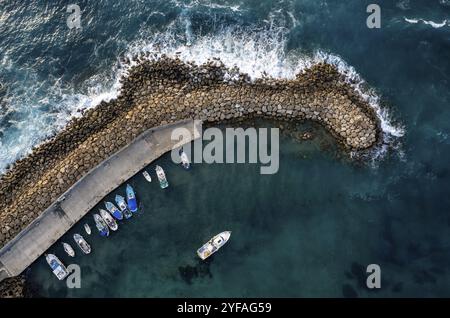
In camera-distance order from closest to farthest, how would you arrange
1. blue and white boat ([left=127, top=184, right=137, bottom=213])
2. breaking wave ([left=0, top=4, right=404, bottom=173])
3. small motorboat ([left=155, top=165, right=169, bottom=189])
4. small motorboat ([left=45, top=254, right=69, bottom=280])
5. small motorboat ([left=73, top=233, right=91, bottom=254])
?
small motorboat ([left=45, top=254, right=69, bottom=280])
small motorboat ([left=73, top=233, right=91, bottom=254])
blue and white boat ([left=127, top=184, right=137, bottom=213])
small motorboat ([left=155, top=165, right=169, bottom=189])
breaking wave ([left=0, top=4, right=404, bottom=173])

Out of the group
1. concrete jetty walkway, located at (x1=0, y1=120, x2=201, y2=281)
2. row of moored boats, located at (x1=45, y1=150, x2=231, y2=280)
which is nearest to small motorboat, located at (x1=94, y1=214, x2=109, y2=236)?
row of moored boats, located at (x1=45, y1=150, x2=231, y2=280)

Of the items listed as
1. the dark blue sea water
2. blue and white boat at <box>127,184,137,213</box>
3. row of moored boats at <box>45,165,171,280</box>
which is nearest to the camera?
the dark blue sea water

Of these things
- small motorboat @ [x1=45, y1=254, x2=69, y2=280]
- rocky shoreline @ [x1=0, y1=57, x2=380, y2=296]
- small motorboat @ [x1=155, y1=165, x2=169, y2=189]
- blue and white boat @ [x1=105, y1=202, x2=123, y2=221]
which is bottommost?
small motorboat @ [x1=45, y1=254, x2=69, y2=280]

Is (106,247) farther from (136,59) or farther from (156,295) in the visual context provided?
(136,59)

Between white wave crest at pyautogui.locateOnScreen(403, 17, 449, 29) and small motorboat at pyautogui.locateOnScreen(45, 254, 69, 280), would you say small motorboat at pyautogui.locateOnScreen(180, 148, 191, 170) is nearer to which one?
small motorboat at pyautogui.locateOnScreen(45, 254, 69, 280)

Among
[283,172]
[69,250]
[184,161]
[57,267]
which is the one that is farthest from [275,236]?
[57,267]

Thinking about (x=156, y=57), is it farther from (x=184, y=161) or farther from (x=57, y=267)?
(x=57, y=267)

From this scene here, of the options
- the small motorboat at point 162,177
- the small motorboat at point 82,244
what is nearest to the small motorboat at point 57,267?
the small motorboat at point 82,244

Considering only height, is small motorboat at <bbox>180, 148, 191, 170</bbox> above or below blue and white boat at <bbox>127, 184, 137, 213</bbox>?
above

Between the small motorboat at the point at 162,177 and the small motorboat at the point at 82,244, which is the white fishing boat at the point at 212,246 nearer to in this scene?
the small motorboat at the point at 162,177
